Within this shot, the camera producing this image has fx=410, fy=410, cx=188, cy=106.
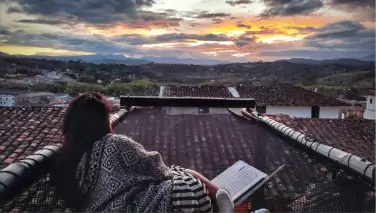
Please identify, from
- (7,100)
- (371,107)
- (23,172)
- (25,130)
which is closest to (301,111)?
(371,107)

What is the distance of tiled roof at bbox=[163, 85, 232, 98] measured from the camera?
85.3ft

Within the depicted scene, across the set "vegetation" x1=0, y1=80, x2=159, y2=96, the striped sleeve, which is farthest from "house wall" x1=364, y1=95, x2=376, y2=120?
the striped sleeve

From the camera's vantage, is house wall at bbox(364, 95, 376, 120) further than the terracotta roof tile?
Yes

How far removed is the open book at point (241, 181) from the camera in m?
2.78

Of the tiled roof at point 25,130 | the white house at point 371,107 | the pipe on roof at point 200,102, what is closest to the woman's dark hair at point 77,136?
the pipe on roof at point 200,102

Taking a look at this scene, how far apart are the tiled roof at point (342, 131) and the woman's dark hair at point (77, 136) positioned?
9.35 m

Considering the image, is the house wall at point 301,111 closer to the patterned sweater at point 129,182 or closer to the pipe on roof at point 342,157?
the pipe on roof at point 342,157

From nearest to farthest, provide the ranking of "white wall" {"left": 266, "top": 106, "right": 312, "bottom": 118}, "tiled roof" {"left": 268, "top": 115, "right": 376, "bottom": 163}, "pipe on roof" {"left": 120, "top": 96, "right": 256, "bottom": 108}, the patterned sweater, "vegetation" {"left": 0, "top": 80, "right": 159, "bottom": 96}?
the patterned sweater
"pipe on roof" {"left": 120, "top": 96, "right": 256, "bottom": 108}
"tiled roof" {"left": 268, "top": 115, "right": 376, "bottom": 163}
"white wall" {"left": 266, "top": 106, "right": 312, "bottom": 118}
"vegetation" {"left": 0, "top": 80, "right": 159, "bottom": 96}

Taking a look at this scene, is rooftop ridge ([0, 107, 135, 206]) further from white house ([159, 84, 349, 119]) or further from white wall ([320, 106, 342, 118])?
white wall ([320, 106, 342, 118])

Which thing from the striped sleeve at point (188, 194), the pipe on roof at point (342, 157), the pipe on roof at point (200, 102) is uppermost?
the pipe on roof at point (200, 102)

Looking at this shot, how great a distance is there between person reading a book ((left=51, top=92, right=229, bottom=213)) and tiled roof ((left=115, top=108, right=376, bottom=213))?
3.23 feet

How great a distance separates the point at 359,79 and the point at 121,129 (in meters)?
48.7

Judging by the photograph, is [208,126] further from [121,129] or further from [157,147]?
[121,129]

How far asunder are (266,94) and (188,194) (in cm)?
2673
